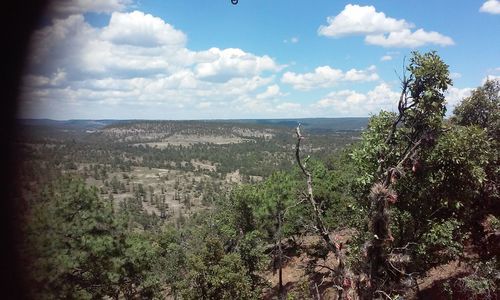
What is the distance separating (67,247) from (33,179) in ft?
13.5

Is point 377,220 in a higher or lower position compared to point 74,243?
higher

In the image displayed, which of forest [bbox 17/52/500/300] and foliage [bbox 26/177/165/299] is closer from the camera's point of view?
forest [bbox 17/52/500/300]

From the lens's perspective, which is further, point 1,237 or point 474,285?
point 474,285

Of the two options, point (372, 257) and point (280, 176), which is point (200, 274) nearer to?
point (372, 257)

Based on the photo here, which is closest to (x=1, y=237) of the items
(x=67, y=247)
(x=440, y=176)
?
(x=67, y=247)

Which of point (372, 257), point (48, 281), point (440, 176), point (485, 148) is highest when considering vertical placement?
point (485, 148)

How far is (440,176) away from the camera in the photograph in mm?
11805

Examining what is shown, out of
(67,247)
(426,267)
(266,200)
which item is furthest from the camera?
(266,200)

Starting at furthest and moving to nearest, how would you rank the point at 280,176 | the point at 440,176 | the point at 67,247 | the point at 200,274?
1. the point at 280,176
2. the point at 200,274
3. the point at 67,247
4. the point at 440,176

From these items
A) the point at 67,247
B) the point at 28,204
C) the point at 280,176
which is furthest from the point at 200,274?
the point at 280,176

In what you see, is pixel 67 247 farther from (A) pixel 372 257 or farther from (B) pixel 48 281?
(A) pixel 372 257

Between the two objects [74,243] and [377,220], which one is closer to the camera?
[377,220]

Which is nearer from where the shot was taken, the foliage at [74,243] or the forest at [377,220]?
the forest at [377,220]

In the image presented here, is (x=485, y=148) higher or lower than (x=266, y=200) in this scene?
higher
